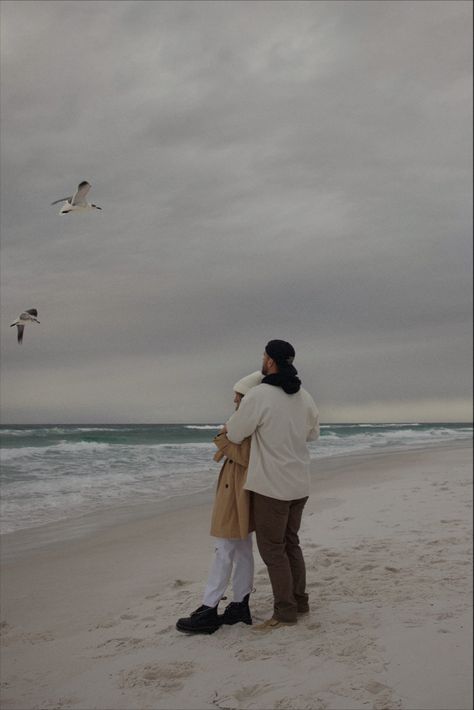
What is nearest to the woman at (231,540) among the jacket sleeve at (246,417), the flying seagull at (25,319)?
the jacket sleeve at (246,417)

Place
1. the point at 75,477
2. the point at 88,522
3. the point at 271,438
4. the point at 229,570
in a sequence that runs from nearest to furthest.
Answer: the point at 271,438
the point at 229,570
the point at 88,522
the point at 75,477

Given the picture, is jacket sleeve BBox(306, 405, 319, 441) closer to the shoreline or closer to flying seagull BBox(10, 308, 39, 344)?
flying seagull BBox(10, 308, 39, 344)

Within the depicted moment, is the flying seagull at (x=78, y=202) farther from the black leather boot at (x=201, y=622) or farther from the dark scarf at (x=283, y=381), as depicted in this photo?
the black leather boot at (x=201, y=622)

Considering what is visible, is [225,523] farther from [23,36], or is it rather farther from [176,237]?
[23,36]

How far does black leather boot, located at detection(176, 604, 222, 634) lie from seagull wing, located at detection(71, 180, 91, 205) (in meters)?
2.03

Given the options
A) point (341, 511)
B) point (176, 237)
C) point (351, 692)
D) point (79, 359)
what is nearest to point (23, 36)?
point (176, 237)

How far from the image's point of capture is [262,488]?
3041 millimetres

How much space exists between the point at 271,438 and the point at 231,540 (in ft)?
1.81

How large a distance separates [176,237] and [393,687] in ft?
8.39

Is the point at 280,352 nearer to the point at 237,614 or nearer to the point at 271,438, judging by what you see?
the point at 271,438

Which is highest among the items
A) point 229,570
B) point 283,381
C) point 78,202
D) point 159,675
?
point 78,202

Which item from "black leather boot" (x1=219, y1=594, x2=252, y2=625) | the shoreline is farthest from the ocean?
"black leather boot" (x1=219, y1=594, x2=252, y2=625)

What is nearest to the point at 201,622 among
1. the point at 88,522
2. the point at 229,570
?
the point at 229,570

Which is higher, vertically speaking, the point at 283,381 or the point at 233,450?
the point at 283,381
